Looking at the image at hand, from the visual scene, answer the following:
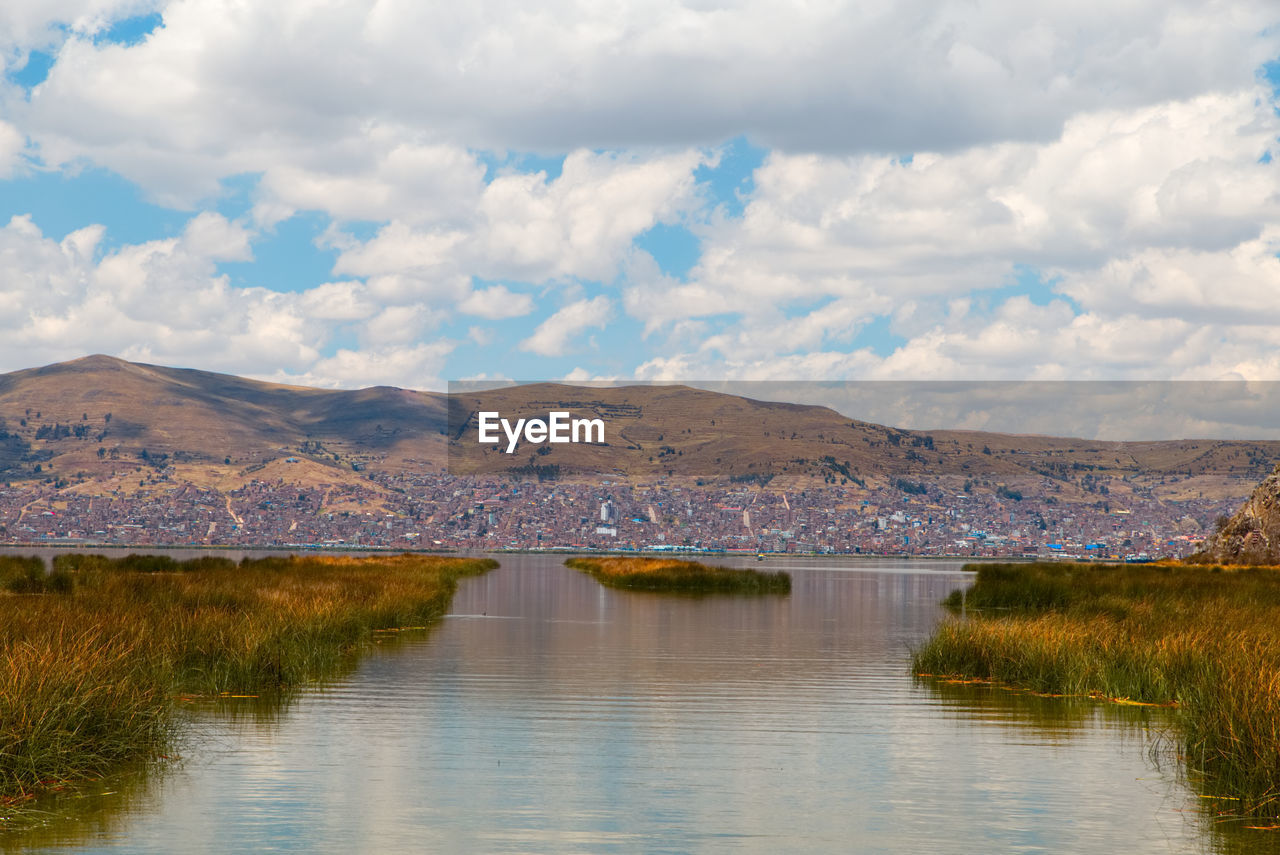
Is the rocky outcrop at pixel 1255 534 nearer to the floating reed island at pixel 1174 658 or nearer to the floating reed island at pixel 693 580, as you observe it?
the floating reed island at pixel 693 580

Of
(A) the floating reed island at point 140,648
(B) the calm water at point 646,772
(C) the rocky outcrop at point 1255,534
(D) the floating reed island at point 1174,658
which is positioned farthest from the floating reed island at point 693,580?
(B) the calm water at point 646,772

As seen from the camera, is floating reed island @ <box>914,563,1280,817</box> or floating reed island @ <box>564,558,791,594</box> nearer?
floating reed island @ <box>914,563,1280,817</box>

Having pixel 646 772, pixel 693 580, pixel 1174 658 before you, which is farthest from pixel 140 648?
pixel 693 580

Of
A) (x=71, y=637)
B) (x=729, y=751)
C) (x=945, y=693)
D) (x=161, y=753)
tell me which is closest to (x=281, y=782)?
(x=161, y=753)

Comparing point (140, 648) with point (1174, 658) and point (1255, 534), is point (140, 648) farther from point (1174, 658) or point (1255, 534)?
point (1255, 534)

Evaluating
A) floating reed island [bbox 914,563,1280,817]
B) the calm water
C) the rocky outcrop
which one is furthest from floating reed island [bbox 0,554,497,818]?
the rocky outcrop

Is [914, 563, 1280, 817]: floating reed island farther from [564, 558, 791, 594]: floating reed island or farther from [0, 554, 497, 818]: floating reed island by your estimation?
[564, 558, 791, 594]: floating reed island
